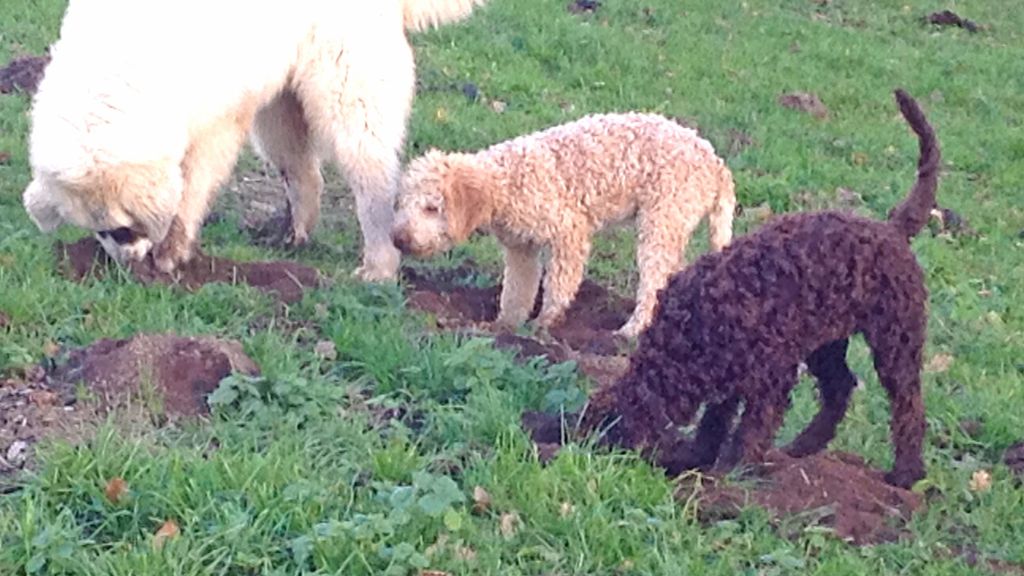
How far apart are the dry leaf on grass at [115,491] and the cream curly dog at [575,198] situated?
8.59ft

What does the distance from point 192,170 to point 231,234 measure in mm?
987

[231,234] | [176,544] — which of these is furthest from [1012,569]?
[231,234]

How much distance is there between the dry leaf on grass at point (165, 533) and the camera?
4047 millimetres

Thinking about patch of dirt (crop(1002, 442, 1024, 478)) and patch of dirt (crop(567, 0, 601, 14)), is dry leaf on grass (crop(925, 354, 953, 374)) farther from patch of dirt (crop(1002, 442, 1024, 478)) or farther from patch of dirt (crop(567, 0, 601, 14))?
patch of dirt (crop(567, 0, 601, 14))

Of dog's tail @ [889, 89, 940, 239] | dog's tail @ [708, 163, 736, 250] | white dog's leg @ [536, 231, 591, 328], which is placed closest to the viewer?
dog's tail @ [889, 89, 940, 239]

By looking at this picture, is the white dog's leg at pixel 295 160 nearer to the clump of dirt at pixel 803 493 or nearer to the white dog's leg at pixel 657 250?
the white dog's leg at pixel 657 250

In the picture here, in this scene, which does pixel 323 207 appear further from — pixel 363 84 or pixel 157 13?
pixel 157 13

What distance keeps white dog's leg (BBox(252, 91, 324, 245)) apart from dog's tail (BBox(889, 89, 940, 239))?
387 cm

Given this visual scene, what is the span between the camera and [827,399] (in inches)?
209

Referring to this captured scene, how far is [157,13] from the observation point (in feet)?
22.6

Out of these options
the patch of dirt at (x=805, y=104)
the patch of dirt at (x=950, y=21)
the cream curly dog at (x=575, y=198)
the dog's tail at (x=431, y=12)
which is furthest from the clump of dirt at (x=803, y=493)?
the patch of dirt at (x=950, y=21)

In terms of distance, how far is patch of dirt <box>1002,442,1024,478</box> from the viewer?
5.51m

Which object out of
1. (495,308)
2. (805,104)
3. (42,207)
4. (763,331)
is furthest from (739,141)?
(763,331)

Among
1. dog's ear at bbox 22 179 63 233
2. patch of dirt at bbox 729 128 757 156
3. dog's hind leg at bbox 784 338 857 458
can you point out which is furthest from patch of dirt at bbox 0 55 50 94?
dog's hind leg at bbox 784 338 857 458
